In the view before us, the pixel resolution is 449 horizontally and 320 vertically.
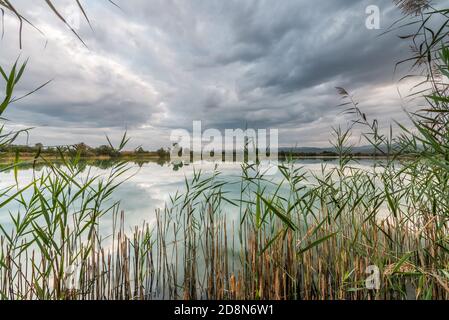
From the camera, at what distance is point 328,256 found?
2.65 meters

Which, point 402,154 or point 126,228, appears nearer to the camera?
point 402,154

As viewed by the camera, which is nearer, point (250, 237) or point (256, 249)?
point (256, 249)

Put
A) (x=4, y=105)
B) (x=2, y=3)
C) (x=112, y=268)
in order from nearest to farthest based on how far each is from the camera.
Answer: (x=2, y=3) → (x=4, y=105) → (x=112, y=268)

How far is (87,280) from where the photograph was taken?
2314 mm

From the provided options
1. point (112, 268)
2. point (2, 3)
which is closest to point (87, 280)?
point (112, 268)

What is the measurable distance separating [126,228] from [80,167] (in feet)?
4.43

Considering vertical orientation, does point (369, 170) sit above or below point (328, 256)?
above

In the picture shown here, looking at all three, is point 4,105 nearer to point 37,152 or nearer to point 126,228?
point 37,152
